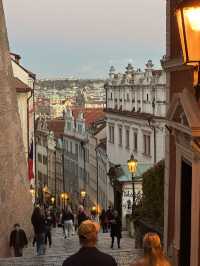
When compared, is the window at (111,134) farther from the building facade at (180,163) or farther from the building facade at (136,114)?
the building facade at (180,163)

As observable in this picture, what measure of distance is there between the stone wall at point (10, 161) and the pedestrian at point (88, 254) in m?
18.3

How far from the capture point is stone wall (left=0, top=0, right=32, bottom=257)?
81.8 ft

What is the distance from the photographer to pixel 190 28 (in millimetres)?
5602

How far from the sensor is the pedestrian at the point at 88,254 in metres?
5.72

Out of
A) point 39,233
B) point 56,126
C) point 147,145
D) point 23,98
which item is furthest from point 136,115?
point 56,126

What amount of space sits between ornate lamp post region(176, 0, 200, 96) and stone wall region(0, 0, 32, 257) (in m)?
18.8

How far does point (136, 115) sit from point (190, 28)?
148 ft

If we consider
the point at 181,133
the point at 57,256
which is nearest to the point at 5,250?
the point at 57,256

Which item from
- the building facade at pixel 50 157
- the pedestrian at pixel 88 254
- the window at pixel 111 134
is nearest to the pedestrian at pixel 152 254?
the pedestrian at pixel 88 254

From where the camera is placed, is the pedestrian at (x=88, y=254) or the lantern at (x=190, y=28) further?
the pedestrian at (x=88, y=254)

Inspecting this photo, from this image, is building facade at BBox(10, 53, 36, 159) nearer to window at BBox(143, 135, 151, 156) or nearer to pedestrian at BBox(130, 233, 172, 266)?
window at BBox(143, 135, 151, 156)

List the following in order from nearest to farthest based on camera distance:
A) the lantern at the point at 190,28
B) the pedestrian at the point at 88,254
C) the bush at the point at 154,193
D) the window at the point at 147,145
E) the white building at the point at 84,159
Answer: the lantern at the point at 190,28, the pedestrian at the point at 88,254, the bush at the point at 154,193, the window at the point at 147,145, the white building at the point at 84,159

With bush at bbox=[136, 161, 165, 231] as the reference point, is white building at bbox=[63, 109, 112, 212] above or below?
below

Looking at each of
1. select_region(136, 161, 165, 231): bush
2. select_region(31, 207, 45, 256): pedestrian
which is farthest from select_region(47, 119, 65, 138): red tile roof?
select_region(136, 161, 165, 231): bush
